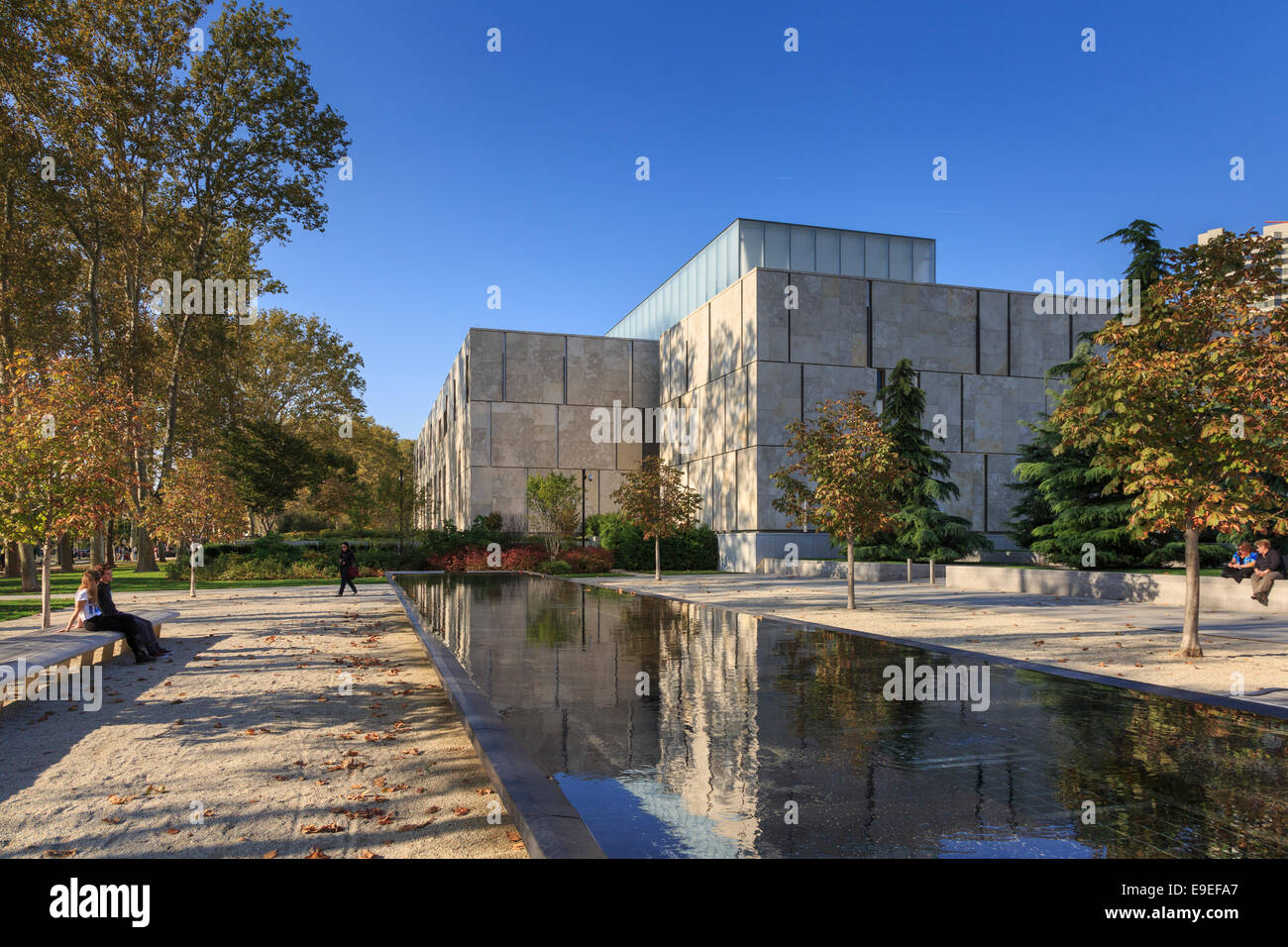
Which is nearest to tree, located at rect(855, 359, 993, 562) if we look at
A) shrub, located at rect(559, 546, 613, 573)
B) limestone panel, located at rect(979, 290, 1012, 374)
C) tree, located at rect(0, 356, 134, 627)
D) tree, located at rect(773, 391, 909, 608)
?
limestone panel, located at rect(979, 290, 1012, 374)

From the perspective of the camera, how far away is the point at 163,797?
567 cm

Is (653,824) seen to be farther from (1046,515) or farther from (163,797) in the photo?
(1046,515)

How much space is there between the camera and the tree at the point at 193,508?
76.7 feet

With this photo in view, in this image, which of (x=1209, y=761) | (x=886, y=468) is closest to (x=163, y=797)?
(x=1209, y=761)

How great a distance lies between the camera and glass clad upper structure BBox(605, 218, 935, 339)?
43.8 m

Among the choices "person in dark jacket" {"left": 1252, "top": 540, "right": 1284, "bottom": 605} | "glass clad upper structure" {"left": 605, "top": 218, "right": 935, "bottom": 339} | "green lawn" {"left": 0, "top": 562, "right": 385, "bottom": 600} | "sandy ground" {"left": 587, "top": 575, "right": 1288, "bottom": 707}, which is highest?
"glass clad upper structure" {"left": 605, "top": 218, "right": 935, "bottom": 339}

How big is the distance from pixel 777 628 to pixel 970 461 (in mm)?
24617

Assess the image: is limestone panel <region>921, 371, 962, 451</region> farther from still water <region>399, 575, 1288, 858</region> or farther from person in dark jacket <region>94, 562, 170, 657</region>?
person in dark jacket <region>94, 562, 170, 657</region>

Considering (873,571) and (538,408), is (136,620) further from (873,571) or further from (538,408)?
(538,408)

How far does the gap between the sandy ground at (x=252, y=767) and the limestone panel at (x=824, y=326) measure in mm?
26744

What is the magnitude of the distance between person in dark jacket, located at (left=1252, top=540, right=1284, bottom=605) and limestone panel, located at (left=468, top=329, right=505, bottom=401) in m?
34.8

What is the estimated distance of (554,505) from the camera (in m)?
39.3

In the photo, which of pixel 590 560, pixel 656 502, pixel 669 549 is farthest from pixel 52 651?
pixel 669 549

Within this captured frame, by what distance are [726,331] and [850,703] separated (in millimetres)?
30480
